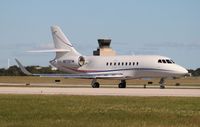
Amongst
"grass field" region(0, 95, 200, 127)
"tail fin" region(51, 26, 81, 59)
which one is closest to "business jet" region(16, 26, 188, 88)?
"tail fin" region(51, 26, 81, 59)

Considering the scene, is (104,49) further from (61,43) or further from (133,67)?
(133,67)

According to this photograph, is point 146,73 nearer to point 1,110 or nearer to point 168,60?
point 168,60

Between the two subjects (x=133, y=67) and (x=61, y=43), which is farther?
(x=61, y=43)

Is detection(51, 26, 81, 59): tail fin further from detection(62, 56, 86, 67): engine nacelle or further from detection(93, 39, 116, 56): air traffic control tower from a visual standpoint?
detection(93, 39, 116, 56): air traffic control tower

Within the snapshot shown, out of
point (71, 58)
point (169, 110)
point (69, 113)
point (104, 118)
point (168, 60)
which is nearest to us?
point (104, 118)

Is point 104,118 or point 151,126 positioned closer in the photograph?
point 151,126

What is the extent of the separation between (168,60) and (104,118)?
1635 inches

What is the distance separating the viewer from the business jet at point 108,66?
61.7m

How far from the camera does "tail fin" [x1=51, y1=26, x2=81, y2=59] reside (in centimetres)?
7004

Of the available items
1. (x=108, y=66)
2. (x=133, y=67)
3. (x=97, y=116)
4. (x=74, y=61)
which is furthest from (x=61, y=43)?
(x=97, y=116)

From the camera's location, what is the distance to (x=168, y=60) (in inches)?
2458

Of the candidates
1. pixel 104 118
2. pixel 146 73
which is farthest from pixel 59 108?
pixel 146 73

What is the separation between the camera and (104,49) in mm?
137750

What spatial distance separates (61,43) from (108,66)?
773 centimetres
